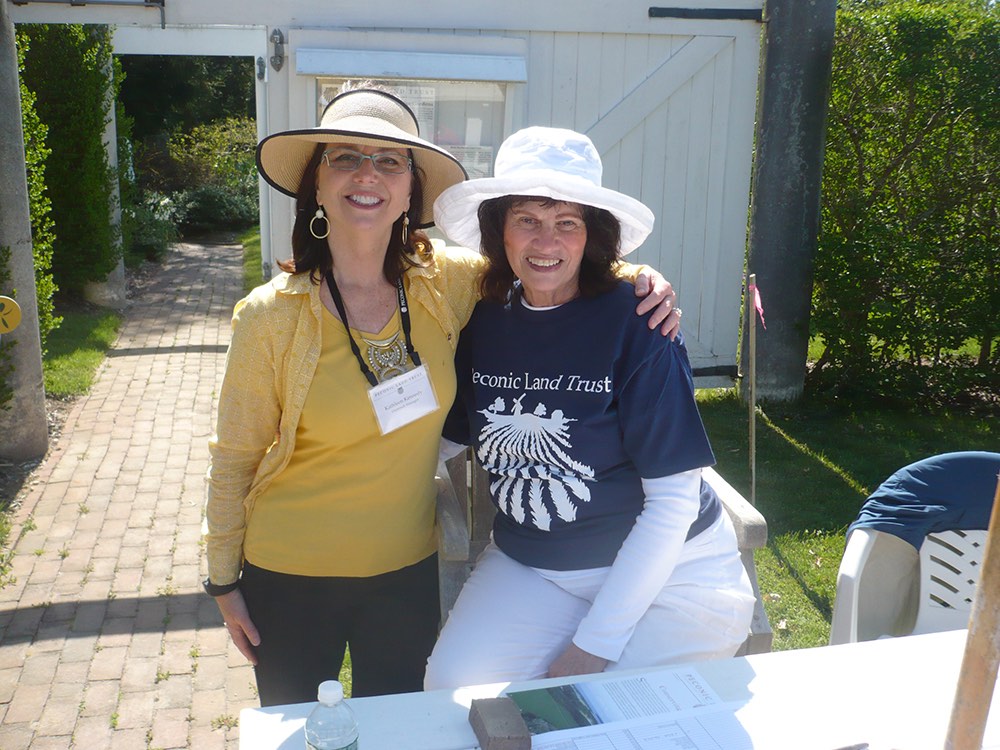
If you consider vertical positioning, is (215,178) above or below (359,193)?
below

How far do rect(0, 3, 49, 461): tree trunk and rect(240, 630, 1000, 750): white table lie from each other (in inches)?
175

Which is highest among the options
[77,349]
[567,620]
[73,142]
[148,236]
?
[73,142]

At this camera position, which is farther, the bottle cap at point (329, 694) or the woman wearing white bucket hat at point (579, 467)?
the woman wearing white bucket hat at point (579, 467)

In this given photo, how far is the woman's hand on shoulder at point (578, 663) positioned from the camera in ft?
7.37

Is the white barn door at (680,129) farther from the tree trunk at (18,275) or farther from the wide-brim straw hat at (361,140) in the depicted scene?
the wide-brim straw hat at (361,140)

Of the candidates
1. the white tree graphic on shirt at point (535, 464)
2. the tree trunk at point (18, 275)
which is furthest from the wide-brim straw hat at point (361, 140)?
the tree trunk at point (18, 275)

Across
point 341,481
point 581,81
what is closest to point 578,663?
point 341,481

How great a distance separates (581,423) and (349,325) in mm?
633

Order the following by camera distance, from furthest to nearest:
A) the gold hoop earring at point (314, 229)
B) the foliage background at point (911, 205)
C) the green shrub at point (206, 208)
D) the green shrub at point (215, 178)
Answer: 1. the green shrub at point (215, 178)
2. the green shrub at point (206, 208)
3. the foliage background at point (911, 205)
4. the gold hoop earring at point (314, 229)

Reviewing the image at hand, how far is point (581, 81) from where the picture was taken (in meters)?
6.08

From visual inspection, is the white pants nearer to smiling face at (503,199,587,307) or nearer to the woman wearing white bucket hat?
the woman wearing white bucket hat

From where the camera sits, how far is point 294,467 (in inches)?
93.5

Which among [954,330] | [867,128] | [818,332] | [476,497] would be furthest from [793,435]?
[476,497]

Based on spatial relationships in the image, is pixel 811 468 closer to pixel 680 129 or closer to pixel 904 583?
pixel 680 129
